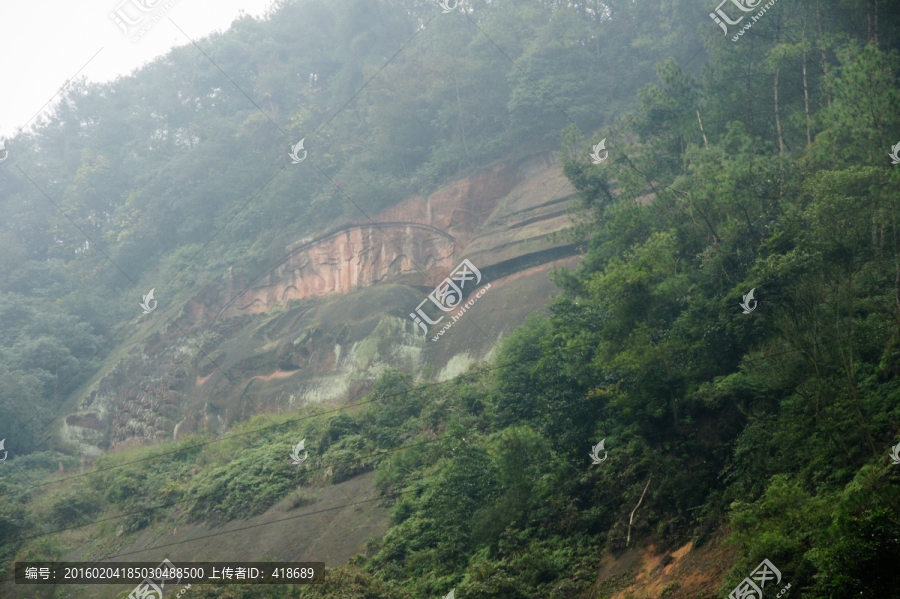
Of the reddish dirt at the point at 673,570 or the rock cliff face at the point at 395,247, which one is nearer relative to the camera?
the reddish dirt at the point at 673,570

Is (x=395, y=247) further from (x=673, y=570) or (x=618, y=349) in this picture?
(x=673, y=570)

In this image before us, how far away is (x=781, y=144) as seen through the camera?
54.3ft

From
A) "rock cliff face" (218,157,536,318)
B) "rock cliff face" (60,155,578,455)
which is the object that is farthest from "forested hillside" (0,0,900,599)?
"rock cliff face" (60,155,578,455)

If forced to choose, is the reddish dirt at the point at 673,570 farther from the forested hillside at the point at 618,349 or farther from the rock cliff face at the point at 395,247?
the rock cliff face at the point at 395,247

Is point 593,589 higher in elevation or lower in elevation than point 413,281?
lower

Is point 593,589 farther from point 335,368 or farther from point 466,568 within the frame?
point 335,368

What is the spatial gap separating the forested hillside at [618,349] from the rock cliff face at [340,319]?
1.73 meters

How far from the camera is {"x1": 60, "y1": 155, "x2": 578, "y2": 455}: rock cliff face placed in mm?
24938

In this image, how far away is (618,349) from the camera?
12.2 meters

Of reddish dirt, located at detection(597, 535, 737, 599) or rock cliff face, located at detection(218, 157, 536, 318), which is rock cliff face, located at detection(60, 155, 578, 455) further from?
reddish dirt, located at detection(597, 535, 737, 599)

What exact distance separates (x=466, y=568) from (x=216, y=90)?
41.4 m

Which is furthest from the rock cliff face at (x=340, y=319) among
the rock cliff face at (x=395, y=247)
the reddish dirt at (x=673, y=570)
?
the reddish dirt at (x=673, y=570)

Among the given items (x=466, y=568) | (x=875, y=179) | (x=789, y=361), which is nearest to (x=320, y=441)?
(x=466, y=568)

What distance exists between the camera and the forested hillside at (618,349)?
9.59 meters
